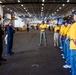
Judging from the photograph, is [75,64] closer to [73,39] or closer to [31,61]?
[73,39]

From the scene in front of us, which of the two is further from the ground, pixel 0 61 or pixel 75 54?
pixel 75 54

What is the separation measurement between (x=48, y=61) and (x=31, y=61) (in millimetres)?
771

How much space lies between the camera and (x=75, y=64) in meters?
5.42

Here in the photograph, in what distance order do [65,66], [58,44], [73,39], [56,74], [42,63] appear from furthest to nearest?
[58,44]
[42,63]
[65,66]
[56,74]
[73,39]

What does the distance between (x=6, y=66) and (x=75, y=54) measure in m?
3.97

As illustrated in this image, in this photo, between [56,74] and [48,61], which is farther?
[48,61]

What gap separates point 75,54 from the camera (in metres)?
5.34

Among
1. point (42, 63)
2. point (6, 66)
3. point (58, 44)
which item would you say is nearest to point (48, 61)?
point (42, 63)

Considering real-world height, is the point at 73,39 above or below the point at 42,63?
above

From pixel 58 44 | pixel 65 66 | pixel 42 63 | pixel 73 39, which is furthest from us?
pixel 58 44

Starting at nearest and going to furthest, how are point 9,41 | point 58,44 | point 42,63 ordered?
point 42,63 → point 9,41 → point 58,44

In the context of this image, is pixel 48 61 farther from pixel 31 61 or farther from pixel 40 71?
pixel 40 71

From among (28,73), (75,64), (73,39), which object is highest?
(73,39)

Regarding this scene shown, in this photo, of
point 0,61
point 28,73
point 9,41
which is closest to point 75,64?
point 28,73
